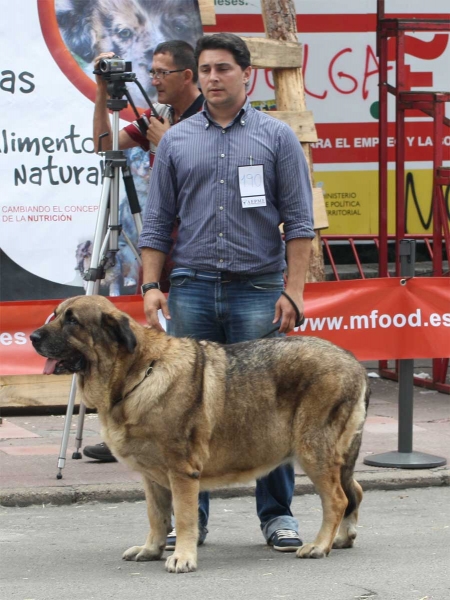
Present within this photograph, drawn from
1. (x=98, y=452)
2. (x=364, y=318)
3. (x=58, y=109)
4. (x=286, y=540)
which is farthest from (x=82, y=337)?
(x=58, y=109)

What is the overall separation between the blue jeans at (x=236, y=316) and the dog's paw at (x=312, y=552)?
0.96 feet

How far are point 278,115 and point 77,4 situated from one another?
1.90 m

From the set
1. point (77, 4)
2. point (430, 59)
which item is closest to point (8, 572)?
point (77, 4)

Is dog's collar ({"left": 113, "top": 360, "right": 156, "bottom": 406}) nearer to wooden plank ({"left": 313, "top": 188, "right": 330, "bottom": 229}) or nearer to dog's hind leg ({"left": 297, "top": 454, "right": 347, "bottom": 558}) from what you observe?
dog's hind leg ({"left": 297, "top": 454, "right": 347, "bottom": 558})

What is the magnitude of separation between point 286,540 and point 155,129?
8.49ft

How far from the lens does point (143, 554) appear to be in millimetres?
5844

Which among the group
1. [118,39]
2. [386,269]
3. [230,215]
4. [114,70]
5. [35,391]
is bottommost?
[35,391]

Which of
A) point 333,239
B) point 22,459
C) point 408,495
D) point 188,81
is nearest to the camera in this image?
point 188,81

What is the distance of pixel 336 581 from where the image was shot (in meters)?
5.44

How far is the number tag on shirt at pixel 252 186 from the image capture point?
19.5 ft

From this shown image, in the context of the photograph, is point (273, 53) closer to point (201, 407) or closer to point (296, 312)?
point (296, 312)

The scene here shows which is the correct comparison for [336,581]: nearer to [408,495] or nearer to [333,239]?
[408,495]

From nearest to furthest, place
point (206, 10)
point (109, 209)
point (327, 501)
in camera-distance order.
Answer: point (327, 501) < point (109, 209) < point (206, 10)

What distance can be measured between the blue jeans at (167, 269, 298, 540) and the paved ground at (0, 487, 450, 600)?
0.22 meters
